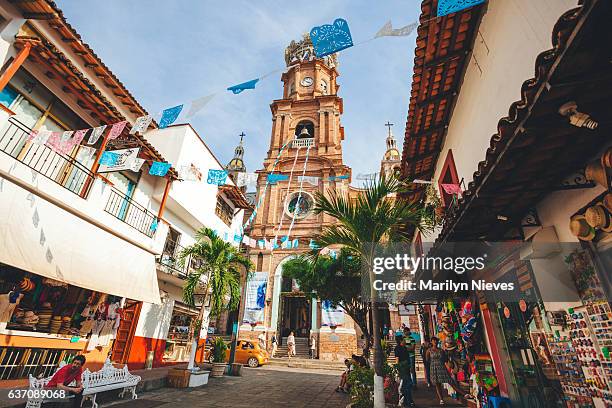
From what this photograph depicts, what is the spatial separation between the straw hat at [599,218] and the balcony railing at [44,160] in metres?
10.6

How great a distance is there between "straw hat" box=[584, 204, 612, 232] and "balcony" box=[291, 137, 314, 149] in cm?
2500

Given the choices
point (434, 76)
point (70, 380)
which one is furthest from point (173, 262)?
point (434, 76)

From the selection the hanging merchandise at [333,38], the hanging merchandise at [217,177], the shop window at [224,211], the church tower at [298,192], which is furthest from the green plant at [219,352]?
the hanging merchandise at [333,38]

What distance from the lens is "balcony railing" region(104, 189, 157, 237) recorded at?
10.1 metres

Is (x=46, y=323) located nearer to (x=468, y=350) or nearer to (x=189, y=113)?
(x=189, y=113)

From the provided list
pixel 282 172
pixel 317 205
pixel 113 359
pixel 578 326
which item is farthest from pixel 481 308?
pixel 282 172

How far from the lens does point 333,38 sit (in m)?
5.90

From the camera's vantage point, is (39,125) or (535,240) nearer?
(535,240)

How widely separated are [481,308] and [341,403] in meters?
4.45

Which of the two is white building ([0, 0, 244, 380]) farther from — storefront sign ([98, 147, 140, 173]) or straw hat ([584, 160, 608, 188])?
straw hat ([584, 160, 608, 188])

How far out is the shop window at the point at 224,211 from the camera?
18078 millimetres

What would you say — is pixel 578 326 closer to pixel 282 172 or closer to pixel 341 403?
pixel 341 403

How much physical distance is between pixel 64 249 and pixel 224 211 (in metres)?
11.4

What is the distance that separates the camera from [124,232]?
1012cm
